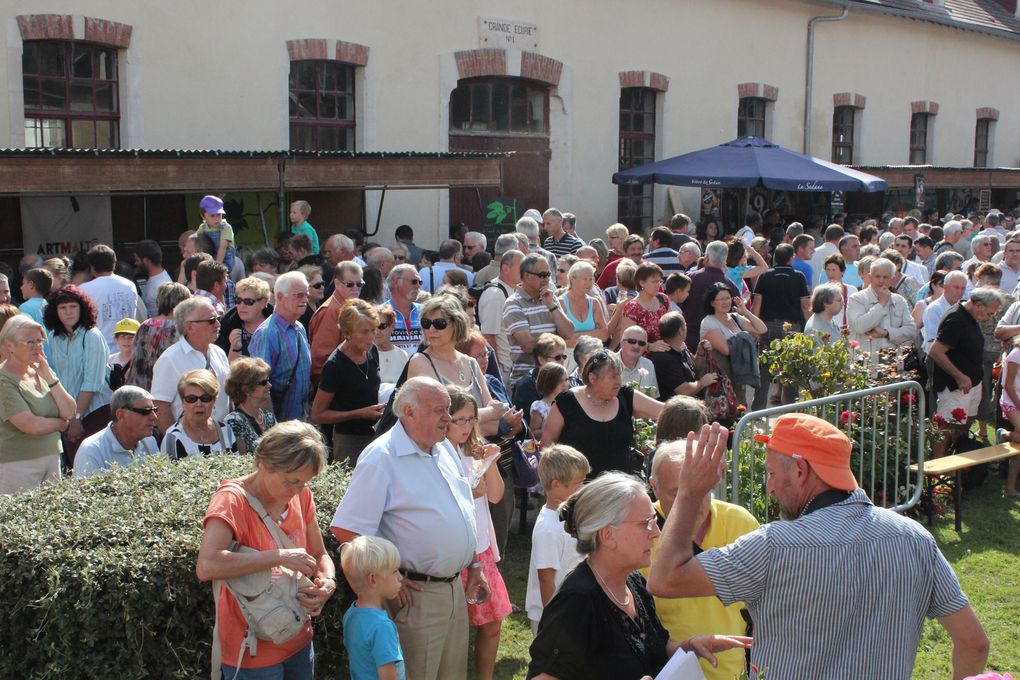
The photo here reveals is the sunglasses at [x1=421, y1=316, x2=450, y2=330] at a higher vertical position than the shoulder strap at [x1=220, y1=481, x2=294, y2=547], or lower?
higher

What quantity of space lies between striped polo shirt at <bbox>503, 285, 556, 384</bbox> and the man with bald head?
350 cm

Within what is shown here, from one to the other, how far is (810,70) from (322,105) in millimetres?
11424

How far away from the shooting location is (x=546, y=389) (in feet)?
22.6

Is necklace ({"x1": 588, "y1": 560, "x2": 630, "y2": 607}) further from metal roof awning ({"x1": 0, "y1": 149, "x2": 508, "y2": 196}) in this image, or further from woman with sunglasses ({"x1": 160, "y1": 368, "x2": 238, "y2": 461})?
metal roof awning ({"x1": 0, "y1": 149, "x2": 508, "y2": 196})

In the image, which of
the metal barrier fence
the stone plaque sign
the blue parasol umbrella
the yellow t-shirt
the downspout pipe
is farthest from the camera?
the downspout pipe

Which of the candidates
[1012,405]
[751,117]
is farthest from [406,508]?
[751,117]

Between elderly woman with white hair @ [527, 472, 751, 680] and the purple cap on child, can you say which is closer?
elderly woman with white hair @ [527, 472, 751, 680]

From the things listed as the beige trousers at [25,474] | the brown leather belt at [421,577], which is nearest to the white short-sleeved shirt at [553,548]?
the brown leather belt at [421,577]

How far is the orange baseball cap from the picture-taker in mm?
3428

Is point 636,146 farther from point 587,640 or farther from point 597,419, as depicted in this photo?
point 587,640

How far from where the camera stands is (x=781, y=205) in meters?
20.8

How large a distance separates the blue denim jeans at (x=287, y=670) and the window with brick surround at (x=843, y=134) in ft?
68.0

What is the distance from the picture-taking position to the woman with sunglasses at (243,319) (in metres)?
7.29

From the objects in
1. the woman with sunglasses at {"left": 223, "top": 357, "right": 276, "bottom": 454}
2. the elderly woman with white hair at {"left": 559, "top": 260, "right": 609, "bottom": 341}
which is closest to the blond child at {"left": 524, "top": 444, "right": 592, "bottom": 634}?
the woman with sunglasses at {"left": 223, "top": 357, "right": 276, "bottom": 454}
